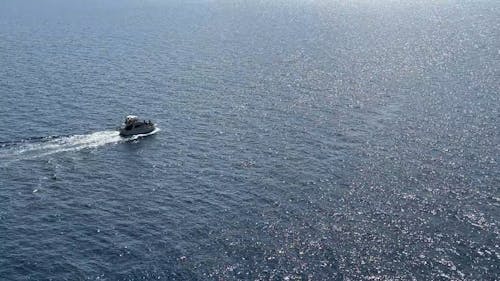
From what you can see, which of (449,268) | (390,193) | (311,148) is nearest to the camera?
(449,268)

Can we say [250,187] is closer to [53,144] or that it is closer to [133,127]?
[133,127]

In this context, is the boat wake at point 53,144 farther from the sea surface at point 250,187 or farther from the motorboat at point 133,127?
the motorboat at point 133,127

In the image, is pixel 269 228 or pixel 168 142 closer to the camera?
pixel 269 228

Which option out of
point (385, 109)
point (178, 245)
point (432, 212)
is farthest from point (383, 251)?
point (385, 109)

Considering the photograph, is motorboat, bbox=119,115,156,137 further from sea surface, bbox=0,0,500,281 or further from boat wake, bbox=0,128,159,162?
sea surface, bbox=0,0,500,281

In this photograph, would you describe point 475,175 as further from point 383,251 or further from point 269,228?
point 269,228

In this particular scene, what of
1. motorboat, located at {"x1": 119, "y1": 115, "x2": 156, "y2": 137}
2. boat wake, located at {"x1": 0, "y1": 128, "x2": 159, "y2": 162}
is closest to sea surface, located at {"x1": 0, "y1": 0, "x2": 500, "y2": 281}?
boat wake, located at {"x1": 0, "y1": 128, "x2": 159, "y2": 162}

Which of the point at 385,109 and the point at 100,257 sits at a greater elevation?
the point at 385,109
